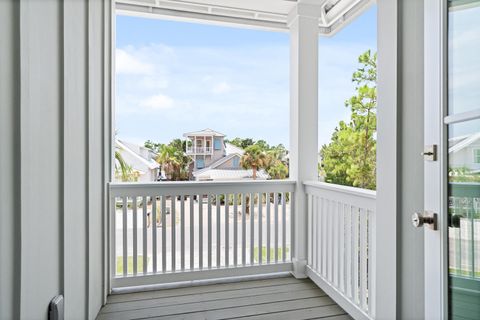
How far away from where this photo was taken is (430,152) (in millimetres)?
1191

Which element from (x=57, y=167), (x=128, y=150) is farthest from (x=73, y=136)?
(x=128, y=150)

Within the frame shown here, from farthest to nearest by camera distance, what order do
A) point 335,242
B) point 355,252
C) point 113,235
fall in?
point 113,235 → point 335,242 → point 355,252

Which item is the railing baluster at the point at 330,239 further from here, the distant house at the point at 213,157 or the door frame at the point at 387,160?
the distant house at the point at 213,157

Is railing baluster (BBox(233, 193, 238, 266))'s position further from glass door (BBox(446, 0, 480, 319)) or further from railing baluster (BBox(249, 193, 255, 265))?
glass door (BBox(446, 0, 480, 319))

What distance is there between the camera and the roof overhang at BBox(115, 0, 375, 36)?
2770 mm

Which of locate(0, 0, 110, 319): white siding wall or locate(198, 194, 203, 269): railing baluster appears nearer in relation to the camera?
locate(0, 0, 110, 319): white siding wall

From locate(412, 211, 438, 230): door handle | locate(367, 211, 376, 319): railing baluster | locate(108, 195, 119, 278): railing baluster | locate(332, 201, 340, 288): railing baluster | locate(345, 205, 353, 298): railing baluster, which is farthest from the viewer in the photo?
locate(108, 195, 119, 278): railing baluster

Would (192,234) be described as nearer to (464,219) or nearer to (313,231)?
(313,231)

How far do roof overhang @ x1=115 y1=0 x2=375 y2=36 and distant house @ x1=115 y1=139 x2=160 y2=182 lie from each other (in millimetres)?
1271

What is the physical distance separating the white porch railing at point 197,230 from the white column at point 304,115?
0.34ft

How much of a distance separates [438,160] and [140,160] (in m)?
2.44

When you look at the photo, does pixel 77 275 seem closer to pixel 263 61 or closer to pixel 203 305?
pixel 203 305

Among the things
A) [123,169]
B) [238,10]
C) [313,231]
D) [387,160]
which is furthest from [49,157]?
[238,10]

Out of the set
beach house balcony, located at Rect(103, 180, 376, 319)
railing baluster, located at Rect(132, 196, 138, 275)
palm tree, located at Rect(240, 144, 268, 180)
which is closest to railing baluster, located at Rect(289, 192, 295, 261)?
beach house balcony, located at Rect(103, 180, 376, 319)
